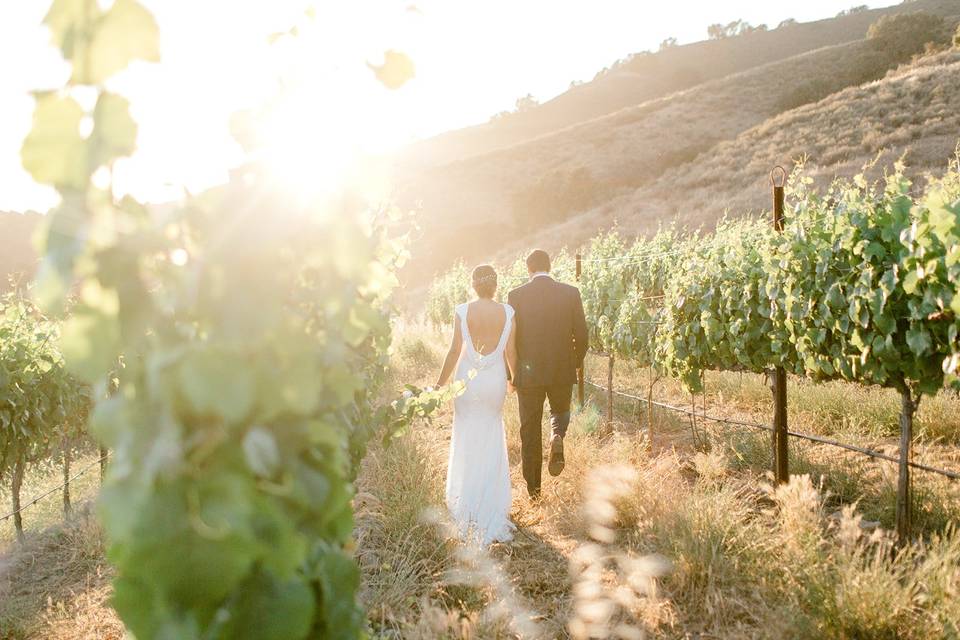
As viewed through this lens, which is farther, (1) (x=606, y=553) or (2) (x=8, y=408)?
(2) (x=8, y=408)

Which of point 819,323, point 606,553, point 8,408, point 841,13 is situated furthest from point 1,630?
point 841,13

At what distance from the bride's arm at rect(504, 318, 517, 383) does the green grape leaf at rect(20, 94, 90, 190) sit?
4619 mm

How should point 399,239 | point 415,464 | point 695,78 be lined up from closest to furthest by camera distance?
point 399,239, point 415,464, point 695,78

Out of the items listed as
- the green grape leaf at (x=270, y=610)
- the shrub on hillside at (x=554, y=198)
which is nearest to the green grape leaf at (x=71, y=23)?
the green grape leaf at (x=270, y=610)

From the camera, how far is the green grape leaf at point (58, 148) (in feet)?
3.10

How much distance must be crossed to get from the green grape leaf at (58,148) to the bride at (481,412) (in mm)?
4289

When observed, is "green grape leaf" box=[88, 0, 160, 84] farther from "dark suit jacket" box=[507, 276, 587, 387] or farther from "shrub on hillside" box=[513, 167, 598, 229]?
"shrub on hillside" box=[513, 167, 598, 229]

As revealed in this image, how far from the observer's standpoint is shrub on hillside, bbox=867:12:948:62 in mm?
36031

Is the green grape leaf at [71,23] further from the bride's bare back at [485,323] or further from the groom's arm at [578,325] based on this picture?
the groom's arm at [578,325]

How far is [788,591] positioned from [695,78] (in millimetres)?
59817

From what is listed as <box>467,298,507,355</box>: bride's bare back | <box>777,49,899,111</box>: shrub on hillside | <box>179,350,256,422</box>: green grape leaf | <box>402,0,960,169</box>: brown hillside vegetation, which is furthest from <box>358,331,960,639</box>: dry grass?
<box>402,0,960,169</box>: brown hillside vegetation

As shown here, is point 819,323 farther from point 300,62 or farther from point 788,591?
point 300,62

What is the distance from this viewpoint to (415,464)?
5594mm

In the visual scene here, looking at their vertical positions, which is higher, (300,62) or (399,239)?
(300,62)
